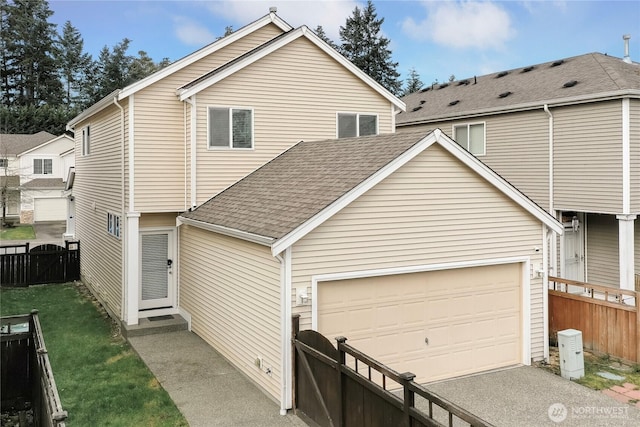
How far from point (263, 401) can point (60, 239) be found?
27.1m

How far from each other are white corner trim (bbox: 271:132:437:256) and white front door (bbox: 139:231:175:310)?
6444mm

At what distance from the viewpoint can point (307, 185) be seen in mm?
9719

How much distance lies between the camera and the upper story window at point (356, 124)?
1452 cm

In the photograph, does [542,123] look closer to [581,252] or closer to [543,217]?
[581,252]

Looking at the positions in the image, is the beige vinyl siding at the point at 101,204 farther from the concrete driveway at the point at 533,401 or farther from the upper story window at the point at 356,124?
the concrete driveway at the point at 533,401

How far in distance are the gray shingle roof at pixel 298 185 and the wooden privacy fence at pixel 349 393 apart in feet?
6.01

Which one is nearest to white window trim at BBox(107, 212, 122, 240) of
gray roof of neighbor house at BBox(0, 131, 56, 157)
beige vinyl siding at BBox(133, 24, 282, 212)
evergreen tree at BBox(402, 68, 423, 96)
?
beige vinyl siding at BBox(133, 24, 282, 212)

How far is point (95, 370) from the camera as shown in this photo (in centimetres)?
981

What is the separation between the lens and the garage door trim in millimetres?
8281

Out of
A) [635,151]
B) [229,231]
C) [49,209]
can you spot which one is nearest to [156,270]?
[229,231]

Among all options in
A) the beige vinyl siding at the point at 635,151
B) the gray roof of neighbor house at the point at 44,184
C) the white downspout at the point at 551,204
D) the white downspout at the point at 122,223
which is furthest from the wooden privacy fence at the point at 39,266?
A: the gray roof of neighbor house at the point at 44,184

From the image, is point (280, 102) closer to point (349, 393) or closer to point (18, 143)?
point (349, 393)

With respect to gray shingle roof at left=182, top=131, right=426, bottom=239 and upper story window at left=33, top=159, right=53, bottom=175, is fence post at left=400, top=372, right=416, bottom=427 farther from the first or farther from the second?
upper story window at left=33, top=159, right=53, bottom=175

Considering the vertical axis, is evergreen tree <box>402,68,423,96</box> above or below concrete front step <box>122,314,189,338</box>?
above
